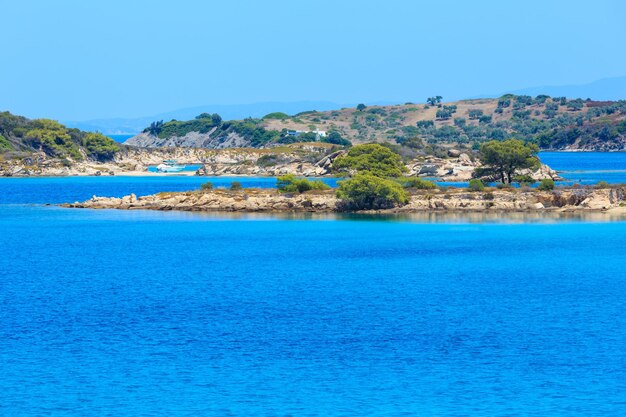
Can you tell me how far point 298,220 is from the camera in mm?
74938

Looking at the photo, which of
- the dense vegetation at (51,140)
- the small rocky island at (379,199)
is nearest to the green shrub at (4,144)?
the dense vegetation at (51,140)

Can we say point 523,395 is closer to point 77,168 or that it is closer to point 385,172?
point 385,172

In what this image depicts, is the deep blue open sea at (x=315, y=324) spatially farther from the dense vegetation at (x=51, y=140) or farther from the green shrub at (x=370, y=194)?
the dense vegetation at (x=51, y=140)

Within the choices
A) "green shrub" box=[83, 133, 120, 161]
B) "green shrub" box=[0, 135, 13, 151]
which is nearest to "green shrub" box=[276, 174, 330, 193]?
"green shrub" box=[0, 135, 13, 151]

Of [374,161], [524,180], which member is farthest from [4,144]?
[524,180]

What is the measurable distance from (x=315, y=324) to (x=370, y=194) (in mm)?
45370

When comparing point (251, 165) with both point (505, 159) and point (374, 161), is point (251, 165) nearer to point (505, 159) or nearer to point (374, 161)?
point (374, 161)

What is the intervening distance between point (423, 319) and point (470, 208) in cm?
4466

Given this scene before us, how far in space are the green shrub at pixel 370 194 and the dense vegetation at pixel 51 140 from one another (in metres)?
83.8

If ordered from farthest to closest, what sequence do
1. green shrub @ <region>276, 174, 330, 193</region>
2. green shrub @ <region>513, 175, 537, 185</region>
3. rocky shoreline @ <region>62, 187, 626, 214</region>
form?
green shrub @ <region>513, 175, 537, 185</region> < green shrub @ <region>276, 174, 330, 193</region> < rocky shoreline @ <region>62, 187, 626, 214</region>

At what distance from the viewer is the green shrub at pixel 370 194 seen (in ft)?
260

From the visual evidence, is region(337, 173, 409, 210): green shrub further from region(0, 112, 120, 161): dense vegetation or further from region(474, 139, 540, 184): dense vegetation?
region(0, 112, 120, 161): dense vegetation

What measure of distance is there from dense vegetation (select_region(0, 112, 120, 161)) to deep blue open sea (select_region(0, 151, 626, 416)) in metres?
94.8

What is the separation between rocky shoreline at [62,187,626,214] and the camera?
3088 inches
